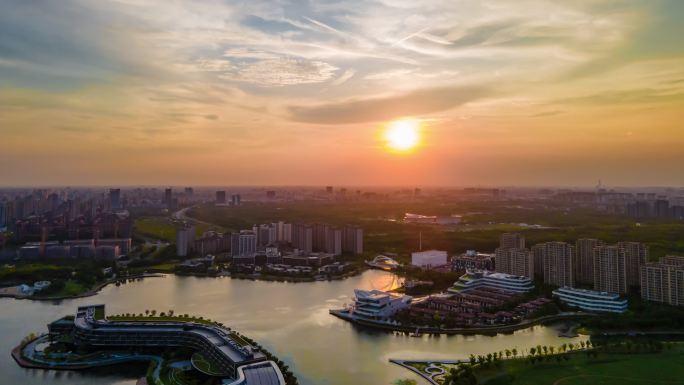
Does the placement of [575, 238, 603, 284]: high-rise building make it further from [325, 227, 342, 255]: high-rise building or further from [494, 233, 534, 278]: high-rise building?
[325, 227, 342, 255]: high-rise building

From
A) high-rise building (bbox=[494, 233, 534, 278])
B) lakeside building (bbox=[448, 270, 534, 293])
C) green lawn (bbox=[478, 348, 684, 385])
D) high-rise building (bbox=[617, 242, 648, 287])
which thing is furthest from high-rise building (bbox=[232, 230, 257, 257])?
green lawn (bbox=[478, 348, 684, 385])

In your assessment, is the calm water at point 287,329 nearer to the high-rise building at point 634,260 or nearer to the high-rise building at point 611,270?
the high-rise building at point 611,270

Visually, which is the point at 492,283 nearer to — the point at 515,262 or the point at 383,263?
the point at 515,262

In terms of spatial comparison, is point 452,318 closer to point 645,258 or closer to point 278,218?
point 645,258

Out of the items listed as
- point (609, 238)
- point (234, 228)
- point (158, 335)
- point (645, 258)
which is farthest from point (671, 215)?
point (158, 335)

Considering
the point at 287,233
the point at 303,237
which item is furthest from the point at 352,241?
the point at 287,233

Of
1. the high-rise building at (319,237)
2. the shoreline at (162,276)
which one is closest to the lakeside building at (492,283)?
the shoreline at (162,276)
